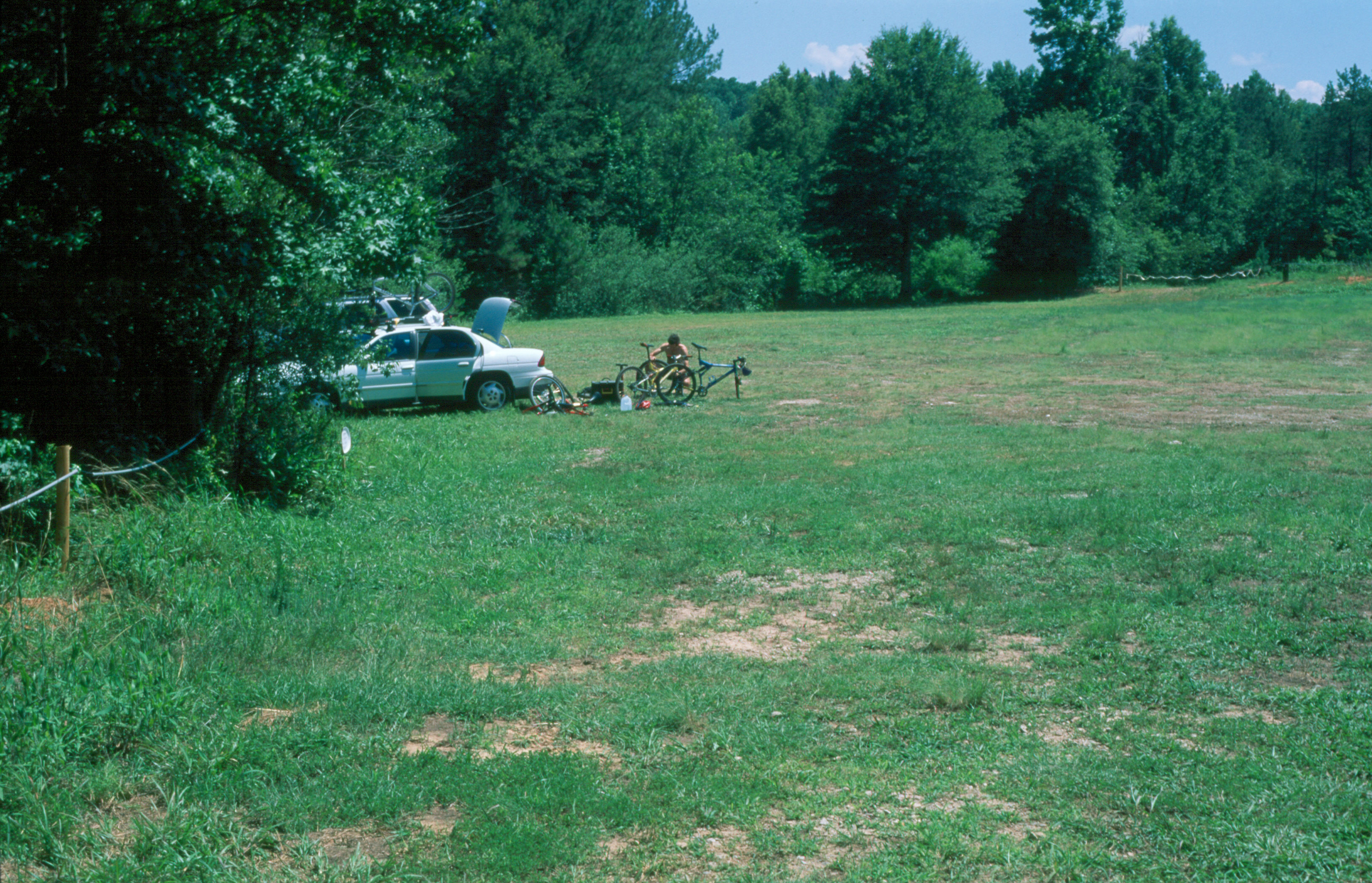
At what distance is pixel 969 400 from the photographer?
1948 cm

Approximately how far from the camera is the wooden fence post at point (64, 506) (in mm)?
6941

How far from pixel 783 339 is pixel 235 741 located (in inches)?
1213

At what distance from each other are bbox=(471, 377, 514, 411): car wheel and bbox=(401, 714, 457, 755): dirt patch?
13497 mm

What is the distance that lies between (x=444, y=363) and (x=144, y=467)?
31.8ft

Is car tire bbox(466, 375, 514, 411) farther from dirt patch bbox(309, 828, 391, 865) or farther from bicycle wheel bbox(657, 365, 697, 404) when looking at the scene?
dirt patch bbox(309, 828, 391, 865)

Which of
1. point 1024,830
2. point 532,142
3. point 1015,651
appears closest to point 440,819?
point 1024,830

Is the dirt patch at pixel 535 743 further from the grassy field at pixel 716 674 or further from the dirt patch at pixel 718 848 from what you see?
the dirt patch at pixel 718 848

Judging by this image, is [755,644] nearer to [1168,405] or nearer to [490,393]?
[490,393]

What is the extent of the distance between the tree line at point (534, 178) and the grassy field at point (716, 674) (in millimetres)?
1635

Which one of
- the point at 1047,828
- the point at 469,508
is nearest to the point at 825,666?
the point at 1047,828

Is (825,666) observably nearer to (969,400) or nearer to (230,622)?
(230,622)

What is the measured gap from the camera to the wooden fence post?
6941mm

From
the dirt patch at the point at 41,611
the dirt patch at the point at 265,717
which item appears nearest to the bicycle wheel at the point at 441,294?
the dirt patch at the point at 41,611

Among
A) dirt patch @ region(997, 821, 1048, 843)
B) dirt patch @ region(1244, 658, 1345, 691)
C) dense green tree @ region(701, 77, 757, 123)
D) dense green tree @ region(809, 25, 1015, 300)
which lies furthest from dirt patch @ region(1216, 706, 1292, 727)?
dense green tree @ region(701, 77, 757, 123)
